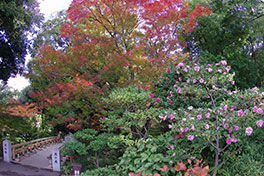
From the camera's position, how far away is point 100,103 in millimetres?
6328

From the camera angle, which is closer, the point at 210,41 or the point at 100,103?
the point at 100,103

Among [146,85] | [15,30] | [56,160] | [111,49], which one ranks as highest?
[15,30]

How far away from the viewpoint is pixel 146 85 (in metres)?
6.69

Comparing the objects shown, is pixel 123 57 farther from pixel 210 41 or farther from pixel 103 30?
pixel 210 41

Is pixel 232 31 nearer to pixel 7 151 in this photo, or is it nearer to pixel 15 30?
pixel 15 30

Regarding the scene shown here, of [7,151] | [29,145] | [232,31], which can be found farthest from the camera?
[232,31]

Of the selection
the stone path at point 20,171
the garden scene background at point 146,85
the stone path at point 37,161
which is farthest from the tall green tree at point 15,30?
the stone path at point 20,171

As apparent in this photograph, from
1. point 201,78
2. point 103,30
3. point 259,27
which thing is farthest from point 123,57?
point 259,27

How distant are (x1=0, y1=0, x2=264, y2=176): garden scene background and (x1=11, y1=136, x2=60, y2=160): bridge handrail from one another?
3.70 ft

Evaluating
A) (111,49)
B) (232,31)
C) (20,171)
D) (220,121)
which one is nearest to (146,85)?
(111,49)

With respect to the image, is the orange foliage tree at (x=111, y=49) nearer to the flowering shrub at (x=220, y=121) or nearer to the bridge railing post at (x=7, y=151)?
the flowering shrub at (x=220, y=121)

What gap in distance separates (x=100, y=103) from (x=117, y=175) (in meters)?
2.57

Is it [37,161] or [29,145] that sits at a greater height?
[29,145]

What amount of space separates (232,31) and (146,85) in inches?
250
